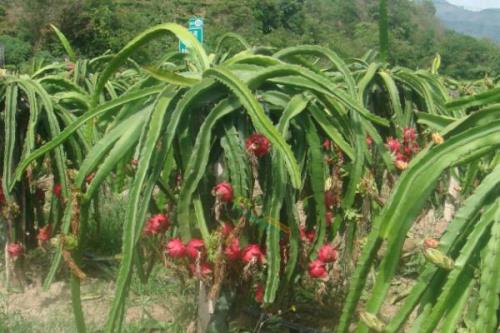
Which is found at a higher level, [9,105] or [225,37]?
[225,37]

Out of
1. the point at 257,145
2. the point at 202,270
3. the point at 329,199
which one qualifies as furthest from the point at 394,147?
the point at 202,270

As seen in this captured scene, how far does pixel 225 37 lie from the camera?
354 cm

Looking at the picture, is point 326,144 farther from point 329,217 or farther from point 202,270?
point 202,270

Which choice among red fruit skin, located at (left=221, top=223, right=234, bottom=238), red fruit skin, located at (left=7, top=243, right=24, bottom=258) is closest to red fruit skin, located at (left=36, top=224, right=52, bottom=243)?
red fruit skin, located at (left=7, top=243, right=24, bottom=258)

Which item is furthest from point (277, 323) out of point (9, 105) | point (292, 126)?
point (9, 105)

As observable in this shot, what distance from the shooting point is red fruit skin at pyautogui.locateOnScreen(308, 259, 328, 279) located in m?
2.59

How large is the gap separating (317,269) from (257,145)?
1.60 ft

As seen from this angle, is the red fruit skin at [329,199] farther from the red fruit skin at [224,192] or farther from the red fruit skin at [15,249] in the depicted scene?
the red fruit skin at [15,249]

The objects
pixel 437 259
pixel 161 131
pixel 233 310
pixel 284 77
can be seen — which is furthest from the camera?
pixel 233 310

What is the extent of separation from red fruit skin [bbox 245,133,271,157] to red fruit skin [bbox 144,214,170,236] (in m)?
0.40

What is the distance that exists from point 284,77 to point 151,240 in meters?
0.77

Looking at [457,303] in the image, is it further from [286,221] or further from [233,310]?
[233,310]

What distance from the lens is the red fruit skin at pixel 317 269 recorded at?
259 cm

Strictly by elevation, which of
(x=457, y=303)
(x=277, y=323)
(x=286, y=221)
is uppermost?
(x=457, y=303)
